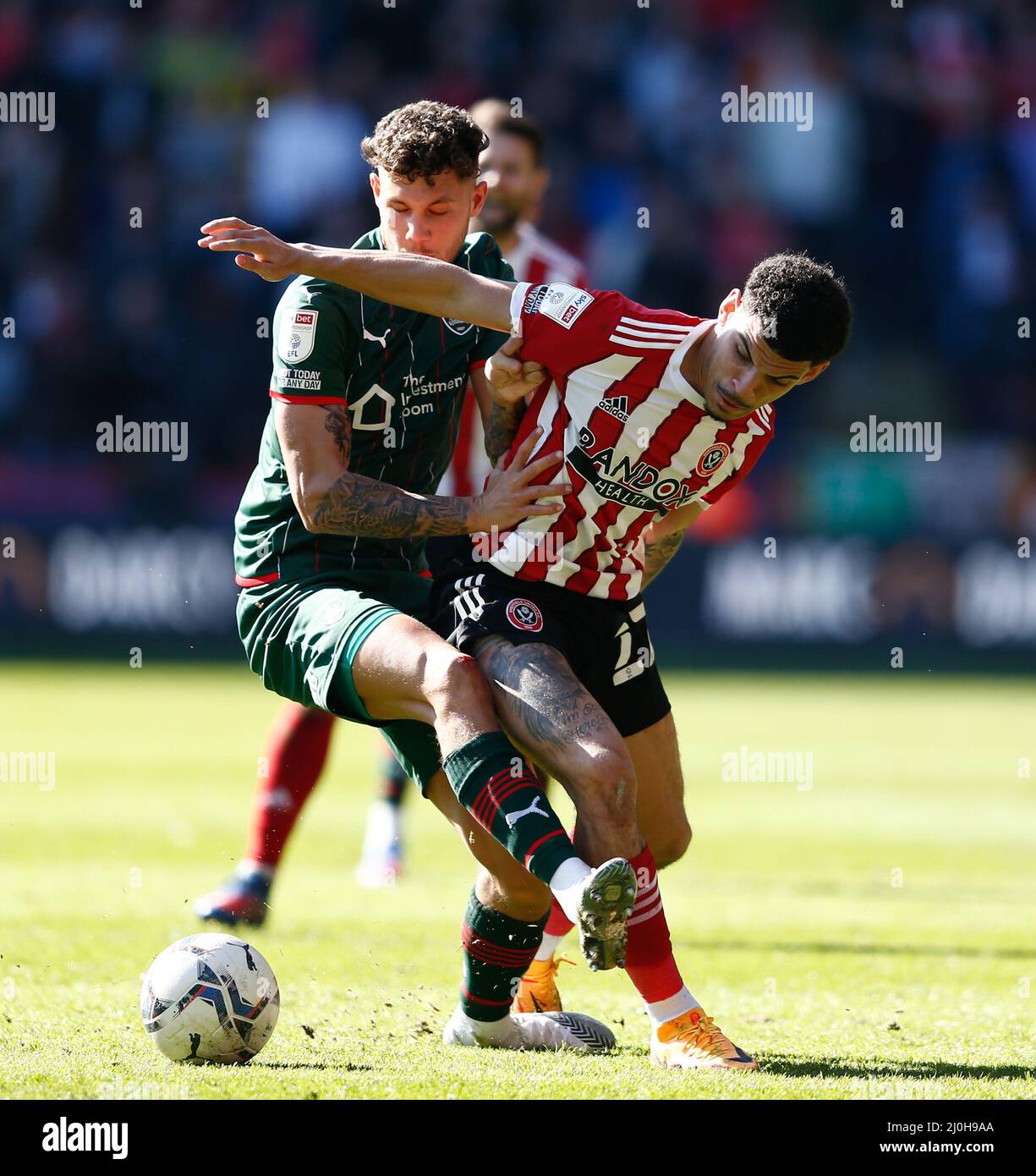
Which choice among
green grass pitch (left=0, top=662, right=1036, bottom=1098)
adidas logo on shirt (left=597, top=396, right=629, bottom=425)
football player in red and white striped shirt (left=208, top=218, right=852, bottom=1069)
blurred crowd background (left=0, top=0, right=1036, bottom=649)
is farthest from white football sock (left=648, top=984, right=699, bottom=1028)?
blurred crowd background (left=0, top=0, right=1036, bottom=649)

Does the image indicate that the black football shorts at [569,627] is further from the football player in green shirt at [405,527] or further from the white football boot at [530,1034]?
the white football boot at [530,1034]

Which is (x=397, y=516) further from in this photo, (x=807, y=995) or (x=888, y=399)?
(x=888, y=399)

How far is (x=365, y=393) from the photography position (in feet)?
16.3

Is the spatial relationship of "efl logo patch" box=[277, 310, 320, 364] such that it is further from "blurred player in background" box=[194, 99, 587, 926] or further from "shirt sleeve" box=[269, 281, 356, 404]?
"blurred player in background" box=[194, 99, 587, 926]

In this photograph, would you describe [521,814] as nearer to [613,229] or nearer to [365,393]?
[365,393]

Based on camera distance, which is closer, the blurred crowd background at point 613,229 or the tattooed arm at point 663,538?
the tattooed arm at point 663,538

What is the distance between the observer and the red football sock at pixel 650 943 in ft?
14.5

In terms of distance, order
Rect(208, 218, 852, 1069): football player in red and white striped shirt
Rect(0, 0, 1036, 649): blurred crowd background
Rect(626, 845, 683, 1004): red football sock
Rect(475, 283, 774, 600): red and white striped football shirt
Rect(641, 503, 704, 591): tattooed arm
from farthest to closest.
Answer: Rect(0, 0, 1036, 649): blurred crowd background, Rect(641, 503, 704, 591): tattooed arm, Rect(475, 283, 774, 600): red and white striped football shirt, Rect(626, 845, 683, 1004): red football sock, Rect(208, 218, 852, 1069): football player in red and white striped shirt

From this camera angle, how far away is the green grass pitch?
4.29 meters

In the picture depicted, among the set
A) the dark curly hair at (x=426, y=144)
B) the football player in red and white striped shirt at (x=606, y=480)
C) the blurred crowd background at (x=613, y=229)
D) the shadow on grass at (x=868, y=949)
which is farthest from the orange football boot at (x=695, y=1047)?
the blurred crowd background at (x=613, y=229)

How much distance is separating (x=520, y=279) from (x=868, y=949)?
315 centimetres

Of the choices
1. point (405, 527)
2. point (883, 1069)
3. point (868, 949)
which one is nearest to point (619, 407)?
point (405, 527)

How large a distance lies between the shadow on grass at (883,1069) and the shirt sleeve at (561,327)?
5.96 ft

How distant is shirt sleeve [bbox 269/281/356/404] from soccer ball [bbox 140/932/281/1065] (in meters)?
1.47
